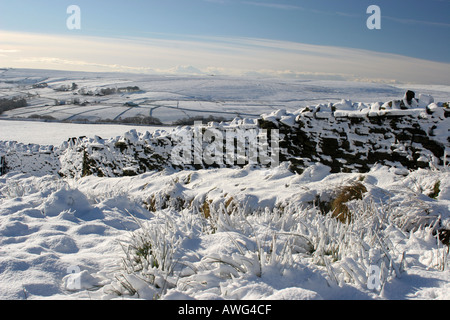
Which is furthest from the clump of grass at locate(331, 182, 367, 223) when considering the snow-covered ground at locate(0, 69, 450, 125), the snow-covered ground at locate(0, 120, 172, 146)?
the snow-covered ground at locate(0, 69, 450, 125)

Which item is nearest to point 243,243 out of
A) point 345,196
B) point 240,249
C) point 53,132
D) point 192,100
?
point 240,249

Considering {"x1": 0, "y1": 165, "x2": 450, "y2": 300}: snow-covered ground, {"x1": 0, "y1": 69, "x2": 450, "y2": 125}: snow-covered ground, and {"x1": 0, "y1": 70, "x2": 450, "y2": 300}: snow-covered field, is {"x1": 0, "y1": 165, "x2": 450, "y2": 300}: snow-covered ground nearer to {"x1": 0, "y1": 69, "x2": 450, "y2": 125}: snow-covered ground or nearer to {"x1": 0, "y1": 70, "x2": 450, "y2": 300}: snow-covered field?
{"x1": 0, "y1": 70, "x2": 450, "y2": 300}: snow-covered field

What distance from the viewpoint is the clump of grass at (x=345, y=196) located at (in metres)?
3.69

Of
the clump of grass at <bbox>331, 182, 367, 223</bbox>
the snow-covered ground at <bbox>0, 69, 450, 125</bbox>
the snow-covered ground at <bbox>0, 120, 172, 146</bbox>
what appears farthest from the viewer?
the snow-covered ground at <bbox>0, 69, 450, 125</bbox>

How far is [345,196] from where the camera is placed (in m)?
3.88

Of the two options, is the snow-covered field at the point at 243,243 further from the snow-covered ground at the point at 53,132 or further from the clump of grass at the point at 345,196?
the snow-covered ground at the point at 53,132

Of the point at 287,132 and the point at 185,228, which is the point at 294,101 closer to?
the point at 287,132

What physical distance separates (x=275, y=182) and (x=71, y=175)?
8.07m

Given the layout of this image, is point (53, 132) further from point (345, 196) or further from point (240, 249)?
point (240, 249)

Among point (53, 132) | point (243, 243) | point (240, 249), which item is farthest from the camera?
point (53, 132)

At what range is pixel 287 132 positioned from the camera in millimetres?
5977

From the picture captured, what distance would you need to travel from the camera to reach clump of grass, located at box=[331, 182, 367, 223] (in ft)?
12.1

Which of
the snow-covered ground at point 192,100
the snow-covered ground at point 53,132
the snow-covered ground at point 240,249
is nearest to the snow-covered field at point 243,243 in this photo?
the snow-covered ground at point 240,249
